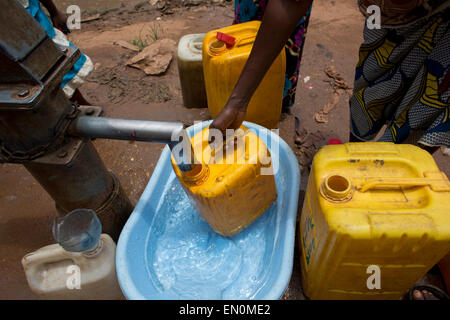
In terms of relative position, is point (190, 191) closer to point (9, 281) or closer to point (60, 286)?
point (60, 286)

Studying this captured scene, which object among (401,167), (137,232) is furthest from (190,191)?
(401,167)

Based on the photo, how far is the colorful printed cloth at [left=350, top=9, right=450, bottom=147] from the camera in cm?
107

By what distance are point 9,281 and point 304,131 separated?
235 cm

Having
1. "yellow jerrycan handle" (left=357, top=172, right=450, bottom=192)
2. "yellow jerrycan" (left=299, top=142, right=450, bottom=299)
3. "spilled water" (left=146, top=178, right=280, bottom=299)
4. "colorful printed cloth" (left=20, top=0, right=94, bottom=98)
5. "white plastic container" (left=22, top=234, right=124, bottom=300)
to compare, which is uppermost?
"colorful printed cloth" (left=20, top=0, right=94, bottom=98)

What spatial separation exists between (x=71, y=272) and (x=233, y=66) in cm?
133

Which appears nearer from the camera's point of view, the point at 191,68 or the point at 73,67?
the point at 73,67

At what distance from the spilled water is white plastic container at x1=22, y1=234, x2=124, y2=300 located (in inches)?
8.6

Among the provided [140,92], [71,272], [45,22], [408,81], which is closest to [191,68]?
[140,92]

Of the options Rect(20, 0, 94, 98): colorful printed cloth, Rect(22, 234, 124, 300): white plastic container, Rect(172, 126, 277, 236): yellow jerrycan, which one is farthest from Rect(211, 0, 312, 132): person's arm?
Rect(20, 0, 94, 98): colorful printed cloth

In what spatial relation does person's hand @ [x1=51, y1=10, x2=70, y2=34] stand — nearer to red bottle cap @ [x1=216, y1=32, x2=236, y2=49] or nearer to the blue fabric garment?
the blue fabric garment

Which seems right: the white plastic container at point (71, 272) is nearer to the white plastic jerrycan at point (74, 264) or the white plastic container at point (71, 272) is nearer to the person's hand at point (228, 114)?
the white plastic jerrycan at point (74, 264)

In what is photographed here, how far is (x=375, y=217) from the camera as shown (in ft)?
3.14

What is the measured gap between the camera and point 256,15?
5.91 feet

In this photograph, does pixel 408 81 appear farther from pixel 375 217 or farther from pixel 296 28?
pixel 296 28
